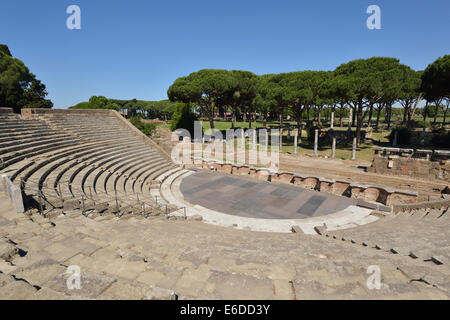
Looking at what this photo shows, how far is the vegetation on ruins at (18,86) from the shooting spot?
1083 inches

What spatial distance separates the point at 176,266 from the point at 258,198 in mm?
10169

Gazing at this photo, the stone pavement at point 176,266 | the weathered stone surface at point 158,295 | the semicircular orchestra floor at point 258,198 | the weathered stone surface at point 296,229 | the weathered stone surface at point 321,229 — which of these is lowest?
the weathered stone surface at point 321,229

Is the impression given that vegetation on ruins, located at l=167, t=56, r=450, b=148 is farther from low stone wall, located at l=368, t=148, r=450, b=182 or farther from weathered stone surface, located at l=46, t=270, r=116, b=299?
weathered stone surface, located at l=46, t=270, r=116, b=299

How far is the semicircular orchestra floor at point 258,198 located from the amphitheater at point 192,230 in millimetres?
120

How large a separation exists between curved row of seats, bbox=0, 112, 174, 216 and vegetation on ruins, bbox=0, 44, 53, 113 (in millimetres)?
13230

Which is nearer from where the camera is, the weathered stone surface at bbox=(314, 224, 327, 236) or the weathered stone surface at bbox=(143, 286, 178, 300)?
the weathered stone surface at bbox=(143, 286, 178, 300)

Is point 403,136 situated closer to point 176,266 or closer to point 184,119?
point 184,119

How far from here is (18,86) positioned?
1158 inches

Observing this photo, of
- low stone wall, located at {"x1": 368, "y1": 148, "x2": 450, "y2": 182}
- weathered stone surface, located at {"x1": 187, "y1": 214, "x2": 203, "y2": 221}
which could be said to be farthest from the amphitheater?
low stone wall, located at {"x1": 368, "y1": 148, "x2": 450, "y2": 182}

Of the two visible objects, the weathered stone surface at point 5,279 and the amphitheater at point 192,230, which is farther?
the amphitheater at point 192,230

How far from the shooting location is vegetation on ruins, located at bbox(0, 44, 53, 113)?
2750 centimetres

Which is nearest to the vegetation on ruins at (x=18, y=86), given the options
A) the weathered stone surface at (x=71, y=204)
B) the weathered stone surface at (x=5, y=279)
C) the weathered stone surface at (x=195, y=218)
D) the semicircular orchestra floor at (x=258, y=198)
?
the semicircular orchestra floor at (x=258, y=198)

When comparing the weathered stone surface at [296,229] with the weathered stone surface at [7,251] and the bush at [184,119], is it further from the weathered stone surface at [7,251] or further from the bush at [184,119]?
the bush at [184,119]
